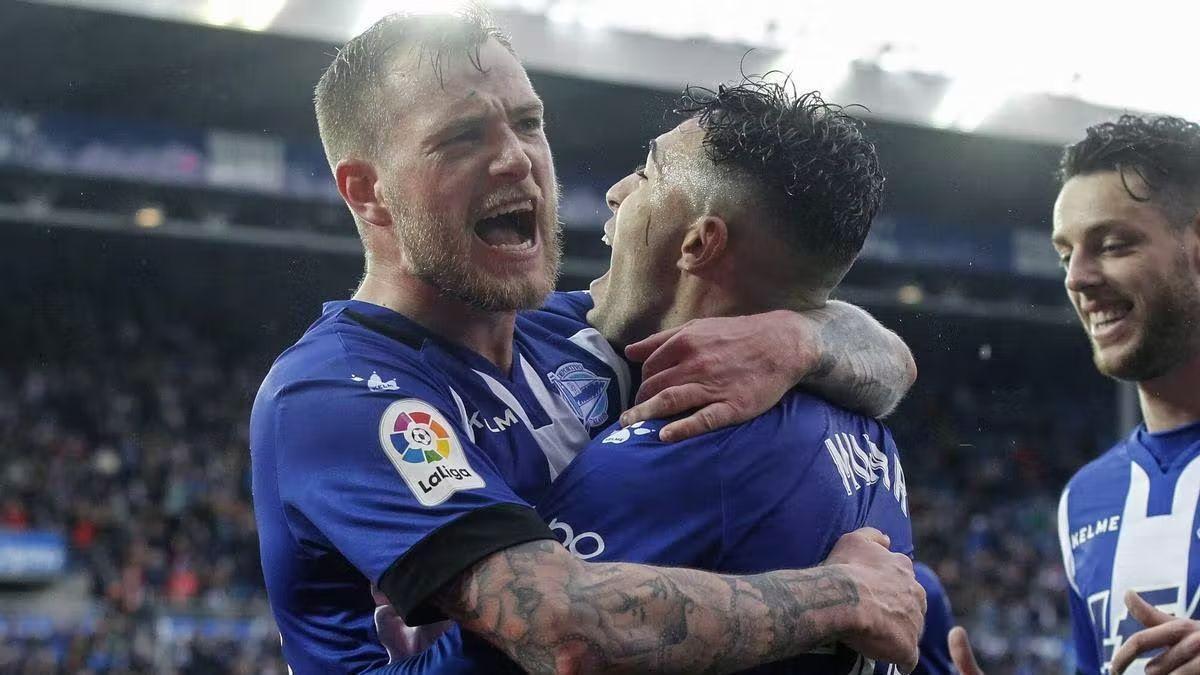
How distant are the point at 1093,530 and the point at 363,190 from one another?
7.26ft

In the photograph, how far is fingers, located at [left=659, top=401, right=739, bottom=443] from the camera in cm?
220

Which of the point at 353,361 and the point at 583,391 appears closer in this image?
the point at 353,361

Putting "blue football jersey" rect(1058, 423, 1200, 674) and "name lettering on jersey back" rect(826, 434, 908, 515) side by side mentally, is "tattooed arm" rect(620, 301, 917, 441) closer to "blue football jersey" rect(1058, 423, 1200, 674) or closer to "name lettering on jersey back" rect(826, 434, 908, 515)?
"name lettering on jersey back" rect(826, 434, 908, 515)

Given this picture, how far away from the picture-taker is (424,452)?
204 centimetres

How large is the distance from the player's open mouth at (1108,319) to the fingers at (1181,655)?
92 centimetres

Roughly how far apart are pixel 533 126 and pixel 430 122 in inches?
8.8

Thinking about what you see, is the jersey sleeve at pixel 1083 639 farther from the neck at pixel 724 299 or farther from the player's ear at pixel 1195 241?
the neck at pixel 724 299

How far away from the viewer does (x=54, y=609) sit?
13.5 metres


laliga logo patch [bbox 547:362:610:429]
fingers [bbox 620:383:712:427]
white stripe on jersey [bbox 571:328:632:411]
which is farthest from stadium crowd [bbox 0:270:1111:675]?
fingers [bbox 620:383:712:427]

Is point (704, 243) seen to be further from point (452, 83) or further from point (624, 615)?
point (624, 615)

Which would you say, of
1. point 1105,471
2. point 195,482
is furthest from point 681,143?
point 195,482

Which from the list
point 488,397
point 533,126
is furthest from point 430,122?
point 488,397

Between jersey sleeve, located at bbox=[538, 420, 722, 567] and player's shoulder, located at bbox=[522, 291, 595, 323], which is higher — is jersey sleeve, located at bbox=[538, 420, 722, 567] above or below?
above

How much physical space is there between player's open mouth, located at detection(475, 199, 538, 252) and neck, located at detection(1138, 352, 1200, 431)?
184 cm
